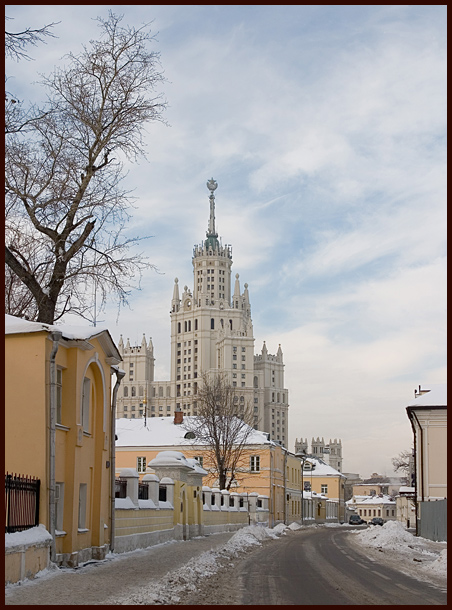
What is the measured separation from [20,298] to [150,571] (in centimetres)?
1445

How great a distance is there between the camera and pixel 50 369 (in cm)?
1727

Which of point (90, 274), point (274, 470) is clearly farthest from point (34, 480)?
point (274, 470)

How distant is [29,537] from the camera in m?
15.1

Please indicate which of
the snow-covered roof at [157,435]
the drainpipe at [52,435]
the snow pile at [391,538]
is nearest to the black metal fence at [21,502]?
the drainpipe at [52,435]

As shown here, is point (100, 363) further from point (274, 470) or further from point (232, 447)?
point (274, 470)

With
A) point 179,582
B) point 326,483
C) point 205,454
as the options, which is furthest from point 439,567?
Answer: point 326,483

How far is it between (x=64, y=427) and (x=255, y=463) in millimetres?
47328

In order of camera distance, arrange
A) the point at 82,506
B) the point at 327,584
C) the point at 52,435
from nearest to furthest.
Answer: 1. the point at 327,584
2. the point at 52,435
3. the point at 82,506

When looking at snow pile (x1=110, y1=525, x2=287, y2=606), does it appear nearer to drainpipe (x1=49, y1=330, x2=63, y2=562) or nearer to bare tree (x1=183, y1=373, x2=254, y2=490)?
drainpipe (x1=49, y1=330, x2=63, y2=562)

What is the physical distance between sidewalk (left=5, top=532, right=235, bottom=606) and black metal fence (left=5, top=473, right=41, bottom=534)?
102 cm

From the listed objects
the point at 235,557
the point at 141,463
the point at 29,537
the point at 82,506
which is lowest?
the point at 141,463

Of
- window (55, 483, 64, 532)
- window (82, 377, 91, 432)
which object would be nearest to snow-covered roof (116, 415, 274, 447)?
window (82, 377, 91, 432)

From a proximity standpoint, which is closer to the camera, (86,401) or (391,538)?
(86,401)

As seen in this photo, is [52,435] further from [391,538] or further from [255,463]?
[255,463]
